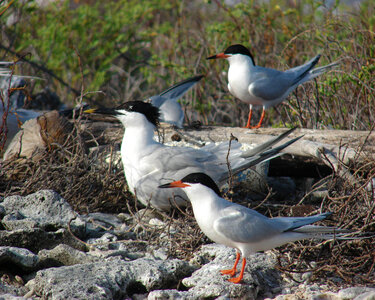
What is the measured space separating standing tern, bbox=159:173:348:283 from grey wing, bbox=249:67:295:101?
2.18 metres

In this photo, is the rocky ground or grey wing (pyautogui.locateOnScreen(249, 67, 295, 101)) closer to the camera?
the rocky ground

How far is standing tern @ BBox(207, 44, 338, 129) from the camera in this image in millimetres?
4867

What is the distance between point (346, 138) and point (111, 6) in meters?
6.47

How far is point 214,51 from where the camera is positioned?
669 cm

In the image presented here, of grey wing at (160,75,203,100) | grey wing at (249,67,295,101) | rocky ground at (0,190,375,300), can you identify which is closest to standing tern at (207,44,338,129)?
grey wing at (249,67,295,101)

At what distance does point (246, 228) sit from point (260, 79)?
2402mm

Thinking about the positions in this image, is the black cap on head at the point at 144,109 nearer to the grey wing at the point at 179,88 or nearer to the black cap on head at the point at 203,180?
the black cap on head at the point at 203,180

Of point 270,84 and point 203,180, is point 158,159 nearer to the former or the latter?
point 203,180

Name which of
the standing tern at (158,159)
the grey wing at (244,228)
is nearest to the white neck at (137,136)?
the standing tern at (158,159)

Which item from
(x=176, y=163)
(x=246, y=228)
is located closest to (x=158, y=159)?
(x=176, y=163)

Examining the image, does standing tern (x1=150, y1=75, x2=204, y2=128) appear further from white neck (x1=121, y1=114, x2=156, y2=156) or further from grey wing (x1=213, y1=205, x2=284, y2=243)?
grey wing (x1=213, y1=205, x2=284, y2=243)

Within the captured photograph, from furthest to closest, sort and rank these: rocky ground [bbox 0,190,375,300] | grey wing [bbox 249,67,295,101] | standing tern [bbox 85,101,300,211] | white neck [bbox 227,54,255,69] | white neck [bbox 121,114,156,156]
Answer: white neck [bbox 227,54,255,69], grey wing [bbox 249,67,295,101], white neck [bbox 121,114,156,156], standing tern [bbox 85,101,300,211], rocky ground [bbox 0,190,375,300]

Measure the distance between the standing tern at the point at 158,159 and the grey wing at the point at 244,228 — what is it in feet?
3.00

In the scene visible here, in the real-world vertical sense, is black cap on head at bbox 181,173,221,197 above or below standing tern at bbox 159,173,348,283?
above
